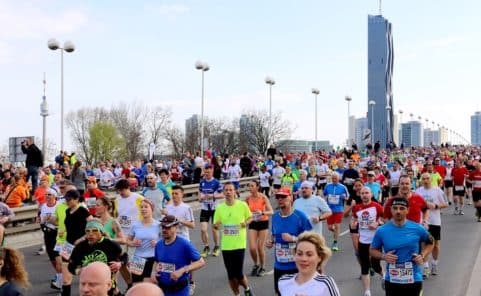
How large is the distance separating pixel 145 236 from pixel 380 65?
132162 millimetres

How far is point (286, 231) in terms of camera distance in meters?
8.20

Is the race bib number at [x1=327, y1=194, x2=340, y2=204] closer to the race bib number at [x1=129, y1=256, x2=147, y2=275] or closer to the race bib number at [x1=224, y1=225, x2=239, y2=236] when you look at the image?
the race bib number at [x1=224, y1=225, x2=239, y2=236]

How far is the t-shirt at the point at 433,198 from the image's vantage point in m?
11.6

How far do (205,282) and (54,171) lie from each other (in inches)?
563

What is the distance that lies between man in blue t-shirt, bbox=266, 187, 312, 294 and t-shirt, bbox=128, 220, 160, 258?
155 cm

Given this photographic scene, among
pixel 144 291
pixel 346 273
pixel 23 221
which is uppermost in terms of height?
pixel 144 291

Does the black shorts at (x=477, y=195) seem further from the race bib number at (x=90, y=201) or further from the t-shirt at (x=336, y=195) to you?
the race bib number at (x=90, y=201)

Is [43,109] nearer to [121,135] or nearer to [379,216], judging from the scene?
[379,216]

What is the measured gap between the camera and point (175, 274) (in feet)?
22.3

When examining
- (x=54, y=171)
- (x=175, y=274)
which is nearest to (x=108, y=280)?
(x=175, y=274)

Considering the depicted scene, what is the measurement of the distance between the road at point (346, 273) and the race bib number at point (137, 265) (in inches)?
79.7

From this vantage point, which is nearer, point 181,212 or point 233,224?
point 233,224

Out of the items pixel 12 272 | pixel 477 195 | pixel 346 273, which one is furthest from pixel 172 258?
pixel 477 195

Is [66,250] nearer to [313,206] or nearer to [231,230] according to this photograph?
[231,230]
